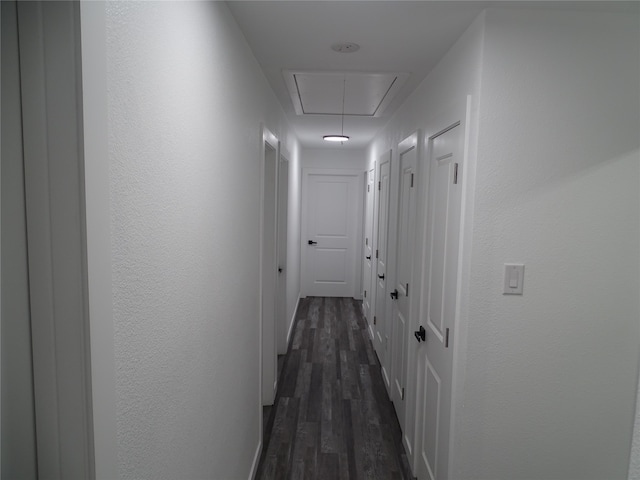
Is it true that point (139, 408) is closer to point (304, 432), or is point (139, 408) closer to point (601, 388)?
point (601, 388)

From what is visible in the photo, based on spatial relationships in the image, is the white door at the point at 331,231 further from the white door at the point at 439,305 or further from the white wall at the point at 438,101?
the white door at the point at 439,305

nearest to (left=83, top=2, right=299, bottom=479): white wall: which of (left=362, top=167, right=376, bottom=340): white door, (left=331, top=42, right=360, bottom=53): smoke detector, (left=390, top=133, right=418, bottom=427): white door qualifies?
(left=331, top=42, right=360, bottom=53): smoke detector

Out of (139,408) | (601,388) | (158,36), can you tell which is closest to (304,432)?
(601,388)

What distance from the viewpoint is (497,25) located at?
160cm

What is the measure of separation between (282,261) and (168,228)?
294 cm

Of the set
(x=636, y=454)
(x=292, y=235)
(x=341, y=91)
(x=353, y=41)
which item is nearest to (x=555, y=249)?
(x=636, y=454)

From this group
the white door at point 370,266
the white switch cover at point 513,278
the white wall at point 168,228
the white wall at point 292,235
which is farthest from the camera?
the white door at point 370,266

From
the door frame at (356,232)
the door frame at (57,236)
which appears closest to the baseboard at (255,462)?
the door frame at (57,236)

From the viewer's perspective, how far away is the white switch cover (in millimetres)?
1693

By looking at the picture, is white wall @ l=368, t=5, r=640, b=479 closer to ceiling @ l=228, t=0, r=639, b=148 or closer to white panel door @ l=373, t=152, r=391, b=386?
ceiling @ l=228, t=0, r=639, b=148

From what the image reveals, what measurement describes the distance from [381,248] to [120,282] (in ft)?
11.6

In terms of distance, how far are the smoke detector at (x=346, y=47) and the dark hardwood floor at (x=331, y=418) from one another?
2.42 meters

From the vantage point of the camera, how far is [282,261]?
A: 13.1 feet

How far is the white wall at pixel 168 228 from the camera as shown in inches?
30.0
